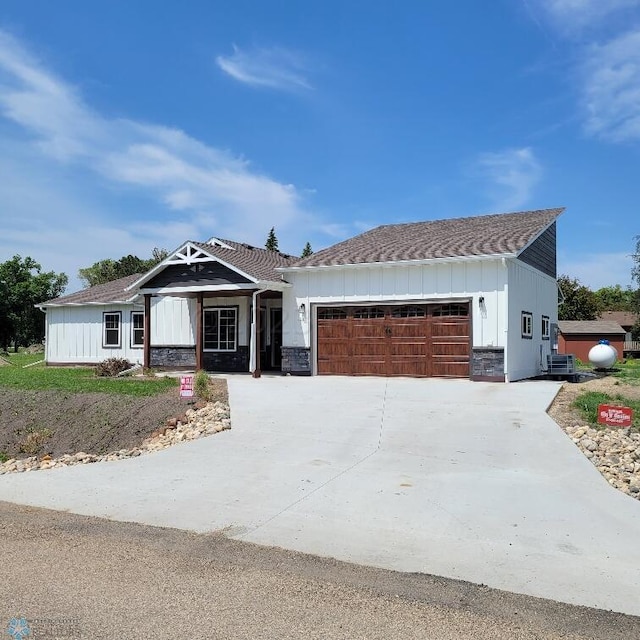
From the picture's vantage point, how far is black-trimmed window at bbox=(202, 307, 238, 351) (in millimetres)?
21609

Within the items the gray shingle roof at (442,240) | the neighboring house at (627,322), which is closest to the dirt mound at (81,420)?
the gray shingle roof at (442,240)

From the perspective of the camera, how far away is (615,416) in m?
10.4

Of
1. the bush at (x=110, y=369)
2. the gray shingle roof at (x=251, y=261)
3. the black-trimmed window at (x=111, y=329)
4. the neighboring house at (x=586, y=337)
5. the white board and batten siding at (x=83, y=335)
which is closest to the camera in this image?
the gray shingle roof at (x=251, y=261)

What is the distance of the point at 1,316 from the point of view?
160 ft

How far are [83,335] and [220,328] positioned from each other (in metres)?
7.57

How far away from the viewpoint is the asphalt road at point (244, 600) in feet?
12.5

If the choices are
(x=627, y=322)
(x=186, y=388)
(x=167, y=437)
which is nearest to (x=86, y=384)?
(x=186, y=388)

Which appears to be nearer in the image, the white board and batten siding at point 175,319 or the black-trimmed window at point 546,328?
the black-trimmed window at point 546,328

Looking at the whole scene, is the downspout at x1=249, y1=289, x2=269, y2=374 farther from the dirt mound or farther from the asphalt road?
the asphalt road

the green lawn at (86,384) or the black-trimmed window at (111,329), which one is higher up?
the black-trimmed window at (111,329)

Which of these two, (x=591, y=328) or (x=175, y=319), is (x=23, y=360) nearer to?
(x=175, y=319)

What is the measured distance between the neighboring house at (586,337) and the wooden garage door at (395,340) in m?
25.8

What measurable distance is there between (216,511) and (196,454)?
2856mm

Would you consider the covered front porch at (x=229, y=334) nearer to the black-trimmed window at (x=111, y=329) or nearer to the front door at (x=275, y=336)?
the front door at (x=275, y=336)
